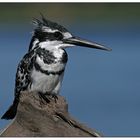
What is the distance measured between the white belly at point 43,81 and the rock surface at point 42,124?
0.52m

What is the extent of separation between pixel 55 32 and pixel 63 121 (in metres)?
0.71

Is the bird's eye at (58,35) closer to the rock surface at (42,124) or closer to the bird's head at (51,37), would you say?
the bird's head at (51,37)

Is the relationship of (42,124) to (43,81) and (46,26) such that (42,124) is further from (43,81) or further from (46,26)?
(46,26)

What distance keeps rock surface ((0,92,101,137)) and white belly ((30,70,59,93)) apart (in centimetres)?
52

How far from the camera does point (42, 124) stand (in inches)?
126

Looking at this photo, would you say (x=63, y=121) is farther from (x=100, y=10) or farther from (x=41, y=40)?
(x=100, y=10)

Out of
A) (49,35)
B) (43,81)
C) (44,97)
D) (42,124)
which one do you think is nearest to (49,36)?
(49,35)

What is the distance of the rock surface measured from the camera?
317cm

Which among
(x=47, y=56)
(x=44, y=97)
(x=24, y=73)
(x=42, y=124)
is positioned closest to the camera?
(x=42, y=124)

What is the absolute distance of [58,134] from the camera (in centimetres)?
320

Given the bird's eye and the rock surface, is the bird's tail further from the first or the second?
the rock surface

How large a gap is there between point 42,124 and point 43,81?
630mm

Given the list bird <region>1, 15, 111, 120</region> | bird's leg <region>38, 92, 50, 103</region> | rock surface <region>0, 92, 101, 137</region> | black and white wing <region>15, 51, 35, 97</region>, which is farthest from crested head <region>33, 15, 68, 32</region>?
rock surface <region>0, 92, 101, 137</region>

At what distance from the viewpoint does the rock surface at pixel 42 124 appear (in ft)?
10.4
